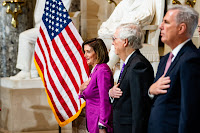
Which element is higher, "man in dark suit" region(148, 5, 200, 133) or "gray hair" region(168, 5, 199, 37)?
"gray hair" region(168, 5, 199, 37)

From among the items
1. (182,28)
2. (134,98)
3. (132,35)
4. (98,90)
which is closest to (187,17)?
(182,28)

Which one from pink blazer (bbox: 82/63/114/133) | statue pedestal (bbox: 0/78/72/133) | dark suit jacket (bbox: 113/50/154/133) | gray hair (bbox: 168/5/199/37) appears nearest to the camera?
gray hair (bbox: 168/5/199/37)

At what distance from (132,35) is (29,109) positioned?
10.1 feet

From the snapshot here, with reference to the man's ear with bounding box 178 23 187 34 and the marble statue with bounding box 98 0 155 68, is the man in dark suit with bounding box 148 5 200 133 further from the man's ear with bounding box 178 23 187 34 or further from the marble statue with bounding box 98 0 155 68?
the marble statue with bounding box 98 0 155 68

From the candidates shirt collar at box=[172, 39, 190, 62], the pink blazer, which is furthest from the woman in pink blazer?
shirt collar at box=[172, 39, 190, 62]

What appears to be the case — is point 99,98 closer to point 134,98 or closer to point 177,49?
point 134,98

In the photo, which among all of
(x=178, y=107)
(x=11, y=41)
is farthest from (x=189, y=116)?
(x=11, y=41)

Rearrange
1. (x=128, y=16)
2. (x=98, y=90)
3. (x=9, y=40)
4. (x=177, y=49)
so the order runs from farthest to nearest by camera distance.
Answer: (x=9, y=40)
(x=128, y=16)
(x=98, y=90)
(x=177, y=49)

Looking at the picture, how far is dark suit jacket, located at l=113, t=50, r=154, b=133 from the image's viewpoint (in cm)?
223

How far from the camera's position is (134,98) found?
2.26 metres

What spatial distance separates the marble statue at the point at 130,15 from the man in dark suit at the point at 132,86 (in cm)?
224

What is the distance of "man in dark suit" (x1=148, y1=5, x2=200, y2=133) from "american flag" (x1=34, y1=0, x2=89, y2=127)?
242 cm

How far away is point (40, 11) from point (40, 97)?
1.39 metres

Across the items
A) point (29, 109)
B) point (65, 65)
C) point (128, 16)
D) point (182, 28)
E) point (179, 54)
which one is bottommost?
point (29, 109)
